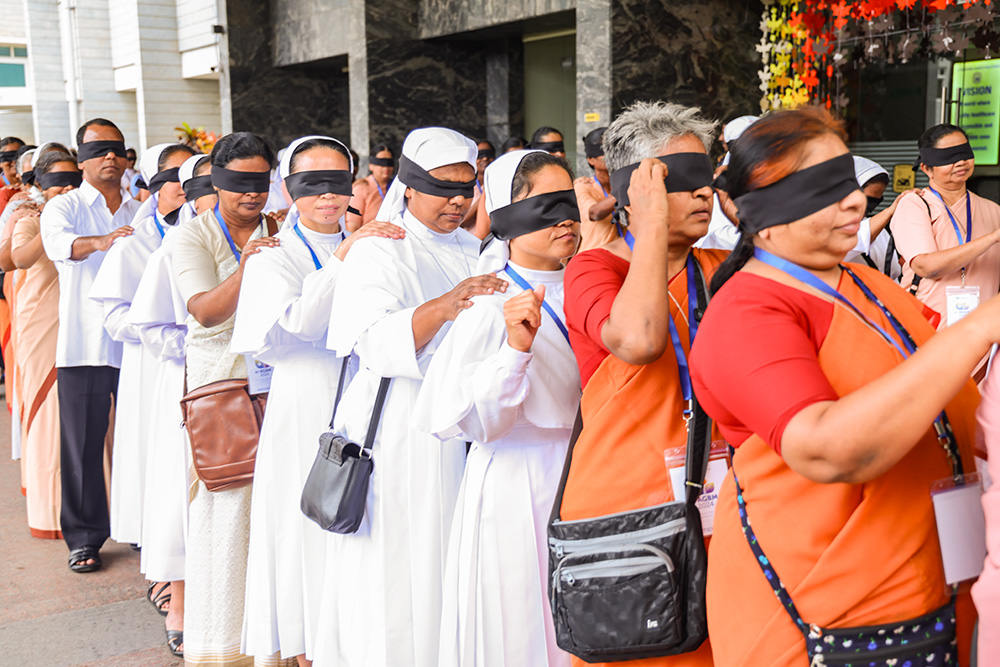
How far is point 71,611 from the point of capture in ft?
15.2

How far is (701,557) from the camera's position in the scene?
78.2 inches

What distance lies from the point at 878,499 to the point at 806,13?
658 centimetres

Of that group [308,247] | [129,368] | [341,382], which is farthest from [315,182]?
[129,368]

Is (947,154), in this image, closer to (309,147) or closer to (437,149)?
(437,149)

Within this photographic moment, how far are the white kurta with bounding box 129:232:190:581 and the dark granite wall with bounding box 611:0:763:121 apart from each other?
4071mm

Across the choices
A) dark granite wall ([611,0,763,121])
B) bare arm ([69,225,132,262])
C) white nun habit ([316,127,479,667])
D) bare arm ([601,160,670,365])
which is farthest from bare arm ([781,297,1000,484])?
dark granite wall ([611,0,763,121])

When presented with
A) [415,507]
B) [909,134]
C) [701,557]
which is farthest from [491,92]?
[701,557]

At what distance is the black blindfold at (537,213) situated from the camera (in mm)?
2506

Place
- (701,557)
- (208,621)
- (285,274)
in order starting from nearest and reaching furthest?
1. (701,557)
2. (285,274)
3. (208,621)

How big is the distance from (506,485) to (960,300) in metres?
3.01

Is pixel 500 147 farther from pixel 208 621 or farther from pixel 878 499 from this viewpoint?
pixel 878 499

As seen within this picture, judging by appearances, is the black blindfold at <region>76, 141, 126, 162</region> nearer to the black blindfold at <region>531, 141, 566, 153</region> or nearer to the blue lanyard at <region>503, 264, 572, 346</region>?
the black blindfold at <region>531, 141, 566, 153</region>

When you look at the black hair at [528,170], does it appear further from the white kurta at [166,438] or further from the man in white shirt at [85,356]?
the man in white shirt at [85,356]

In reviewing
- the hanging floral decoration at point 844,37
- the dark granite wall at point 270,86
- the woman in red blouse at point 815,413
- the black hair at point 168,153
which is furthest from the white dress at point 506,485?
the dark granite wall at point 270,86
